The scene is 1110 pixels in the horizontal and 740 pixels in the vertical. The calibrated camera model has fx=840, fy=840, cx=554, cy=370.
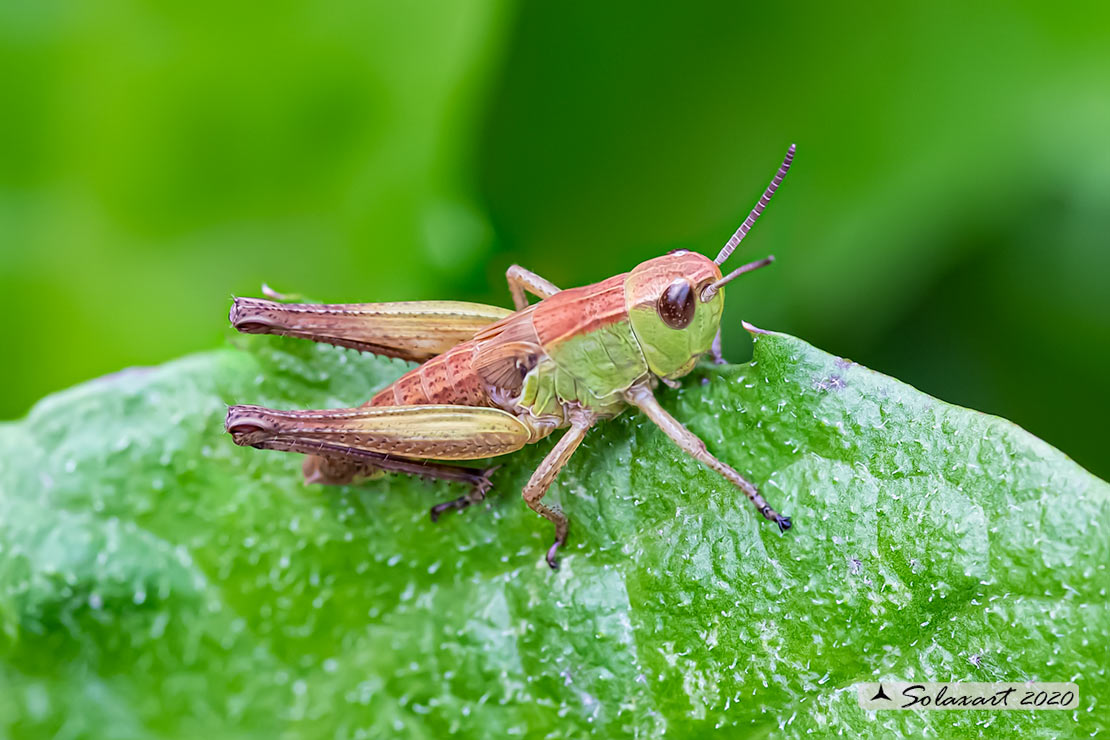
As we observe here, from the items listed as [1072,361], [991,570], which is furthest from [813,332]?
[991,570]

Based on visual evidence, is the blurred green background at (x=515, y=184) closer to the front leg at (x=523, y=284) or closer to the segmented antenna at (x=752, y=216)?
the front leg at (x=523, y=284)

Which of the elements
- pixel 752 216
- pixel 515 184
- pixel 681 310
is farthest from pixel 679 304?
pixel 515 184

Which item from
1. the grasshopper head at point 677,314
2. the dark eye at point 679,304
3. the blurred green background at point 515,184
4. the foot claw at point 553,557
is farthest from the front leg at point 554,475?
the blurred green background at point 515,184

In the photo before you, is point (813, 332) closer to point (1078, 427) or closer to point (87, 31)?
point (1078, 427)

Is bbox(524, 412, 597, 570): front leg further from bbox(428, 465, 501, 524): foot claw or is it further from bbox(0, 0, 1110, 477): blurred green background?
bbox(0, 0, 1110, 477): blurred green background

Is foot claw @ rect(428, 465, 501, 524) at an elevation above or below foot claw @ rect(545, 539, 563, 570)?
above

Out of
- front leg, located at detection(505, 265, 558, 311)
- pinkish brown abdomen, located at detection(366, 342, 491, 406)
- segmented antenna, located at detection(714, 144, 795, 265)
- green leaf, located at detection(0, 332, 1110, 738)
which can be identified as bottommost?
green leaf, located at detection(0, 332, 1110, 738)

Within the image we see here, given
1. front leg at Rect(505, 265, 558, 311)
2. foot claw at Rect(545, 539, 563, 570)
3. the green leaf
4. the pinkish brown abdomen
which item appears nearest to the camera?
the green leaf

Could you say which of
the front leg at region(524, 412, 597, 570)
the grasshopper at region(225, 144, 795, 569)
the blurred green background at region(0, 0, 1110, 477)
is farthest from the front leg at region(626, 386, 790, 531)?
the blurred green background at region(0, 0, 1110, 477)
